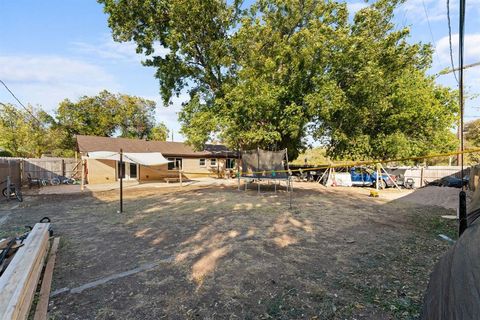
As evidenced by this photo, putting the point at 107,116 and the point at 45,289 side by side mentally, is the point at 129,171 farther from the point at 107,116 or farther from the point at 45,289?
the point at 45,289

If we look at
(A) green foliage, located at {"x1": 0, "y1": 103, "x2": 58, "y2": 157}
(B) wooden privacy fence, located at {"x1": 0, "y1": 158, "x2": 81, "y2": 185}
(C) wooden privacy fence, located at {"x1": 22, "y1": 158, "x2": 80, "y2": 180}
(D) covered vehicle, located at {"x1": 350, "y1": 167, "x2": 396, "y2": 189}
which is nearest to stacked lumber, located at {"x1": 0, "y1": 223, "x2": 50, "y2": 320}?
(B) wooden privacy fence, located at {"x1": 0, "y1": 158, "x2": 81, "y2": 185}

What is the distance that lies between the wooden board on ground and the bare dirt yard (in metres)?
0.10

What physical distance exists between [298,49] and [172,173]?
14.5 metres

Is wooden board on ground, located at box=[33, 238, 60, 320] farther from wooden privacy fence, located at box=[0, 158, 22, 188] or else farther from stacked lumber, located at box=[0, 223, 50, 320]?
wooden privacy fence, located at box=[0, 158, 22, 188]

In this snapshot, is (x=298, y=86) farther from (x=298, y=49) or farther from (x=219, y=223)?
(x=219, y=223)

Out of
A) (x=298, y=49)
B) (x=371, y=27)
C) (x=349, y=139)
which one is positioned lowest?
(x=349, y=139)

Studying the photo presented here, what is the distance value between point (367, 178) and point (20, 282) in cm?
1838

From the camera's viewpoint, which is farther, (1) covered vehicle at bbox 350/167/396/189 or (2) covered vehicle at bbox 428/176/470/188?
(1) covered vehicle at bbox 350/167/396/189

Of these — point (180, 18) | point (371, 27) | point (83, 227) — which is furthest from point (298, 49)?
point (83, 227)

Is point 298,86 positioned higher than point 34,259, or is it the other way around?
point 298,86

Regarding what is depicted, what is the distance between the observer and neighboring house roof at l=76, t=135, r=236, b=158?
1829cm

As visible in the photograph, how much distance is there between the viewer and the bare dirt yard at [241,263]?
2990 mm

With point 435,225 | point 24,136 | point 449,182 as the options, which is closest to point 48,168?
point 24,136

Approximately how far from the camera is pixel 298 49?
452 inches
